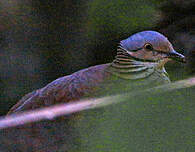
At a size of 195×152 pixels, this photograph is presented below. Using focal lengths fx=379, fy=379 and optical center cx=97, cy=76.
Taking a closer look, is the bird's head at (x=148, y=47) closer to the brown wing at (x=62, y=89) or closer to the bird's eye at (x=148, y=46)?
the bird's eye at (x=148, y=46)

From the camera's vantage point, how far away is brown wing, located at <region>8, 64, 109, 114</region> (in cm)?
136

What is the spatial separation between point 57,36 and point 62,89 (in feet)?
0.76

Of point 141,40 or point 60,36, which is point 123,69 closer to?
point 141,40

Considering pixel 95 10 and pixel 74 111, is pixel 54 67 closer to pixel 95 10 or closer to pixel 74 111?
pixel 95 10

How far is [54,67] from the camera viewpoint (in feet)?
5.21

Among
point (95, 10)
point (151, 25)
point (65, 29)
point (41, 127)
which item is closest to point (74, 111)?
point (41, 127)

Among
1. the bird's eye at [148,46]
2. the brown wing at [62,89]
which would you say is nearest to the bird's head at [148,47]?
the bird's eye at [148,46]

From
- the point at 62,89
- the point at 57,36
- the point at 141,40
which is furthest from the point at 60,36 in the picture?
the point at 141,40

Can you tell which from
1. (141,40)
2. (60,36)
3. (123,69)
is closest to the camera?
(123,69)

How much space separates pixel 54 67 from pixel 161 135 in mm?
940

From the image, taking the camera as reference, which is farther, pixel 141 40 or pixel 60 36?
pixel 60 36

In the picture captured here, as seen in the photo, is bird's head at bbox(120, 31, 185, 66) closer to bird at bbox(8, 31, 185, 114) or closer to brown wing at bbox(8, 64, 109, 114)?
bird at bbox(8, 31, 185, 114)

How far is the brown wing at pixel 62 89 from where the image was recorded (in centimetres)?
136

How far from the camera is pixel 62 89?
151cm
